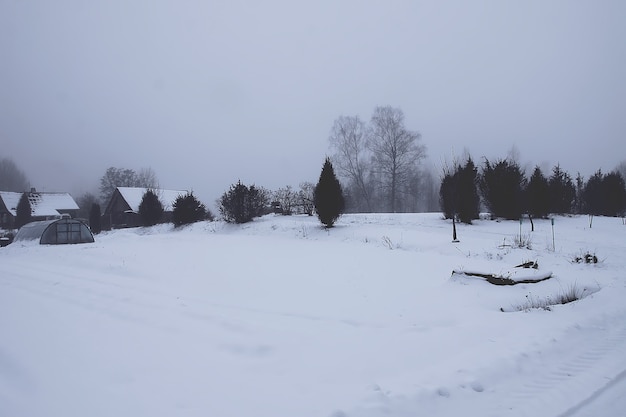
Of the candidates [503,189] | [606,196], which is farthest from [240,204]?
[606,196]

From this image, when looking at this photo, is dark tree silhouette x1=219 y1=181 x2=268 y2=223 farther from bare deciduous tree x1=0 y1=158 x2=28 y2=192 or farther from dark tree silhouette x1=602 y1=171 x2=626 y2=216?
bare deciduous tree x1=0 y1=158 x2=28 y2=192

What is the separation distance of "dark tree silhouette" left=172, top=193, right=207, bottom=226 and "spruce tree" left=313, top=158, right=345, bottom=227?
490 inches

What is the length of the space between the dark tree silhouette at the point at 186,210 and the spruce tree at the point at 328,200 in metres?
12.5

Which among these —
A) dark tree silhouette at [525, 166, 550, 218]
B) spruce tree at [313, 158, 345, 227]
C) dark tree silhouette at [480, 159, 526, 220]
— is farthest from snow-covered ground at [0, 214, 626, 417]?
dark tree silhouette at [525, 166, 550, 218]

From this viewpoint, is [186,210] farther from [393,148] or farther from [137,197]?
[393,148]

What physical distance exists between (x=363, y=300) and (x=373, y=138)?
108 feet

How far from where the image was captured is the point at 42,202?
5006 cm

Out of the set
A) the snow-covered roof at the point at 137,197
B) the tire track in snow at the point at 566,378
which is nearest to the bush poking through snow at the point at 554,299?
the tire track in snow at the point at 566,378

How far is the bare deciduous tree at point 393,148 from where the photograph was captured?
36.2 metres

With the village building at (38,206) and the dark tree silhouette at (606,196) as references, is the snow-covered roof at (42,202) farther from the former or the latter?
the dark tree silhouette at (606,196)

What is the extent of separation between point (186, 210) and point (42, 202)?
3789 cm

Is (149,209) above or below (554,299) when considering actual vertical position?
above

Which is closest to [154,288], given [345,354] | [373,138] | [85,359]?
[85,359]

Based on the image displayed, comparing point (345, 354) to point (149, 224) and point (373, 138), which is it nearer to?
point (149, 224)
